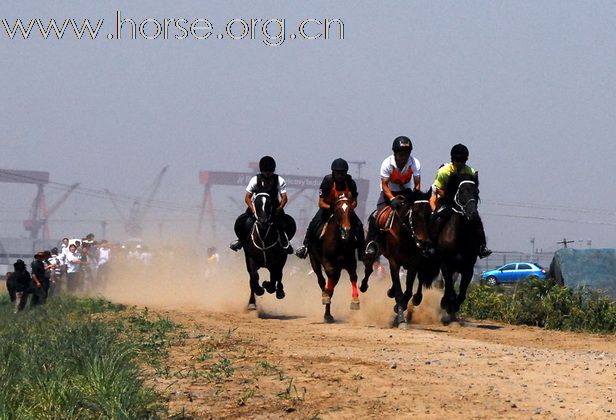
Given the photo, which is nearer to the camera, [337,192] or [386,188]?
[386,188]

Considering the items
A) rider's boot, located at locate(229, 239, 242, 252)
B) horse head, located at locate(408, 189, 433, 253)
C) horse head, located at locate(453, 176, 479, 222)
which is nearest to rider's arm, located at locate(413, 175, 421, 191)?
horse head, located at locate(408, 189, 433, 253)

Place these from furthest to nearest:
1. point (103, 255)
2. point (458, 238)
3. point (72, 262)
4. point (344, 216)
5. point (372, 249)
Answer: point (103, 255) → point (72, 262) → point (344, 216) → point (372, 249) → point (458, 238)

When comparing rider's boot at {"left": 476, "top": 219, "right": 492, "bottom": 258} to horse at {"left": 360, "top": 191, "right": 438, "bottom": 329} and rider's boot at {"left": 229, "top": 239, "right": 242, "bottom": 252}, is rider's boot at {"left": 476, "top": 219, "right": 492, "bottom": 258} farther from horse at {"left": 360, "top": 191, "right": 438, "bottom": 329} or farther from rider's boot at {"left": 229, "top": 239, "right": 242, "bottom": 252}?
rider's boot at {"left": 229, "top": 239, "right": 242, "bottom": 252}

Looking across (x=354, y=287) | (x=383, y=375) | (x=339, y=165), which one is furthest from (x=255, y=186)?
(x=383, y=375)

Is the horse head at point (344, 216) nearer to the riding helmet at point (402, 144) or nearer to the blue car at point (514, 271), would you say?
the riding helmet at point (402, 144)

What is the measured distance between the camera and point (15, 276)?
85.4 feet

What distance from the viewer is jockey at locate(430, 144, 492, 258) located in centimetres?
1681

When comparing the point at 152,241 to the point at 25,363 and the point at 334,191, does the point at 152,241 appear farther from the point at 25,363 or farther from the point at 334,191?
the point at 25,363

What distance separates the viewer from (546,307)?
18922 millimetres

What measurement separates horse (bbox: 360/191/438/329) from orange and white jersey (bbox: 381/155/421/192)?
278 mm

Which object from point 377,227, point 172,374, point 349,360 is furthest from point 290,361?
point 377,227

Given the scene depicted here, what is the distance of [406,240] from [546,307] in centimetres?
339

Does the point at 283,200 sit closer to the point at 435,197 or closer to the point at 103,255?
the point at 435,197

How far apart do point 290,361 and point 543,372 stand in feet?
8.01
